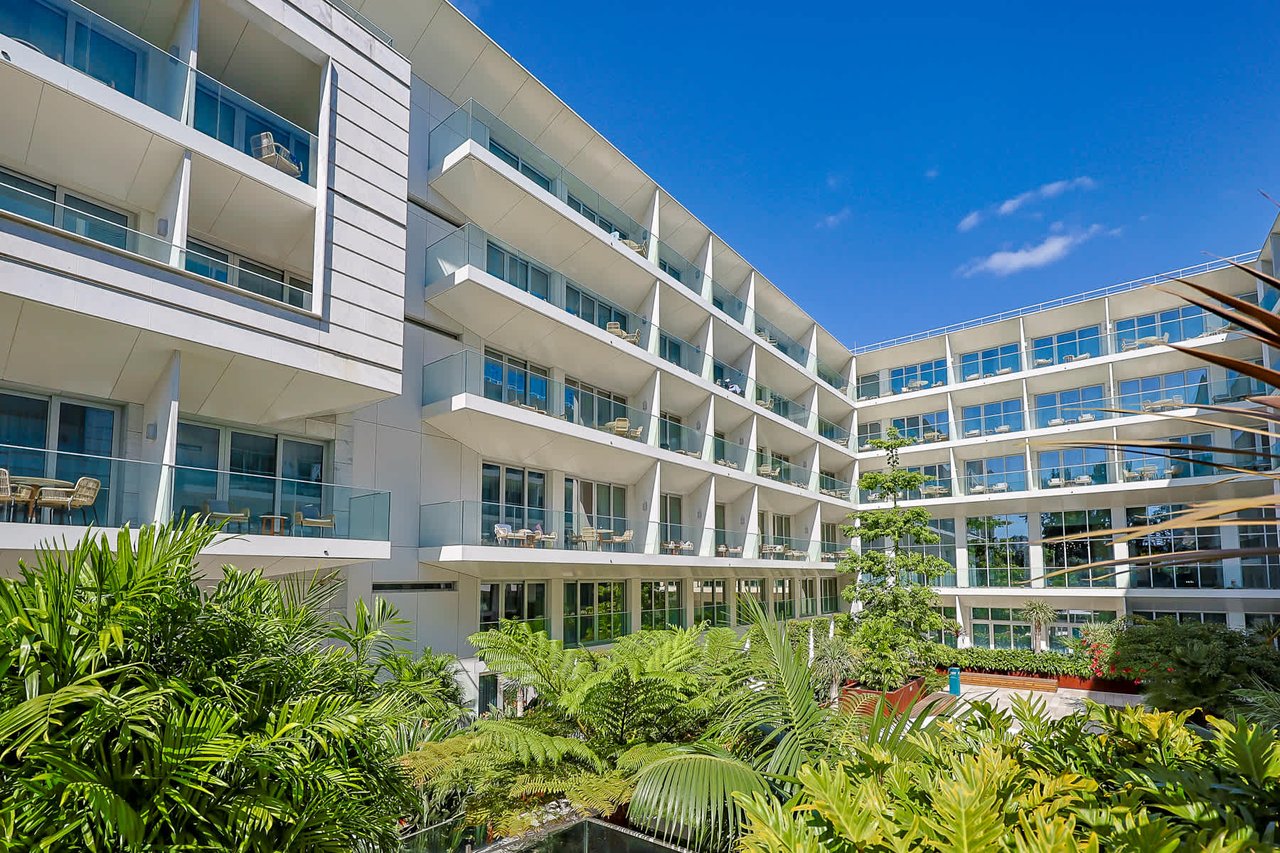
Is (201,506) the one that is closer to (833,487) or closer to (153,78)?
(153,78)

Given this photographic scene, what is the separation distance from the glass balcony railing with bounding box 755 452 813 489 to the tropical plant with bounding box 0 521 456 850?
21673 mm

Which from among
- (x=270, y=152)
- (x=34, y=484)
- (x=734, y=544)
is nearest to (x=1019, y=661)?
(x=734, y=544)

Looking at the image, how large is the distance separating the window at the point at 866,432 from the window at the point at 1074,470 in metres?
7.79

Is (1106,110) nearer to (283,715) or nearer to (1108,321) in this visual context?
(1108,321)

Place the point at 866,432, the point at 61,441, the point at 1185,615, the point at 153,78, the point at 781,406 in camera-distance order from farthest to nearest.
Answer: the point at 866,432 → the point at 781,406 → the point at 1185,615 → the point at 61,441 → the point at 153,78

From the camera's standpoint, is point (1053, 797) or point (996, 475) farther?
point (996, 475)

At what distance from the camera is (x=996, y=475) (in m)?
29.0

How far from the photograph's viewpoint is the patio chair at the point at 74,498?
28.8ft

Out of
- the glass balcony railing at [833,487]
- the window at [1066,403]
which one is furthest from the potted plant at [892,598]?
the window at [1066,403]

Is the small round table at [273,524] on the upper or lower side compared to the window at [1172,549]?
upper

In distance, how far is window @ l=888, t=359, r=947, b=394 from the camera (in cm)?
3253

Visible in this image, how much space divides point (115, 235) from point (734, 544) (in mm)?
18510

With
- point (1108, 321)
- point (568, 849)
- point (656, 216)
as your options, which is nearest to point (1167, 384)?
point (1108, 321)

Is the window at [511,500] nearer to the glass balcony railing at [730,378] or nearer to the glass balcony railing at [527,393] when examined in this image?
the glass balcony railing at [527,393]
